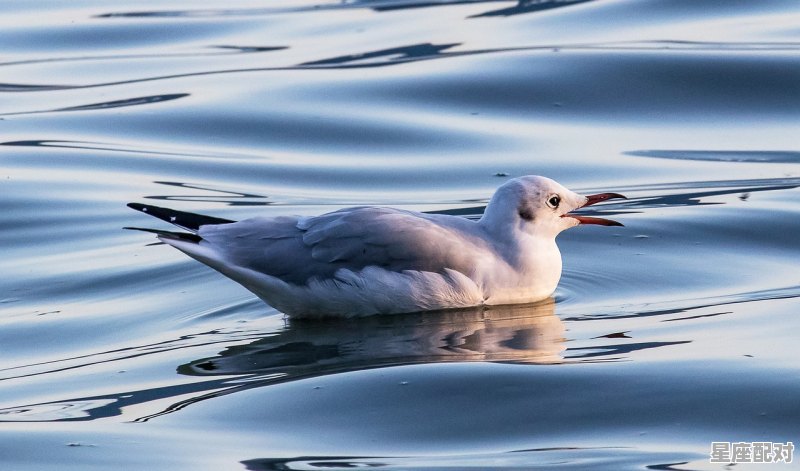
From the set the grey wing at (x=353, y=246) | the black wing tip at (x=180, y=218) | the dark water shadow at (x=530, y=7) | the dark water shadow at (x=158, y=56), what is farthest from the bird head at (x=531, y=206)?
the dark water shadow at (x=530, y=7)

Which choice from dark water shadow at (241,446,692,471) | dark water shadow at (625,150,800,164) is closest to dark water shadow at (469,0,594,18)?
dark water shadow at (625,150,800,164)

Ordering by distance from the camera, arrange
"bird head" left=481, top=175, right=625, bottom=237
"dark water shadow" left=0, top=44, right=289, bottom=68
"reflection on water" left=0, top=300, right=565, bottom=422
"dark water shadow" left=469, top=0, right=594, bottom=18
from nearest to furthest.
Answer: "reflection on water" left=0, top=300, right=565, bottom=422, "bird head" left=481, top=175, right=625, bottom=237, "dark water shadow" left=0, top=44, right=289, bottom=68, "dark water shadow" left=469, top=0, right=594, bottom=18

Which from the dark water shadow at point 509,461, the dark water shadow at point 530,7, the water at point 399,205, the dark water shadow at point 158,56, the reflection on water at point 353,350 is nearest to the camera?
the dark water shadow at point 509,461

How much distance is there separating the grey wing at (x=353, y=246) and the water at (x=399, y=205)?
0.32 meters

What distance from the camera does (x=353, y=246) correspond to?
746 cm

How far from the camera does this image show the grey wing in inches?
293

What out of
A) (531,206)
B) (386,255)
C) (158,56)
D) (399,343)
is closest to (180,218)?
(386,255)

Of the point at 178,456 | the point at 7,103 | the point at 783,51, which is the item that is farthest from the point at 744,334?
the point at 7,103

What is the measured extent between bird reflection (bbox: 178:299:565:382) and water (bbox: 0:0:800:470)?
0.02 meters

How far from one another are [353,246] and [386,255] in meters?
0.17

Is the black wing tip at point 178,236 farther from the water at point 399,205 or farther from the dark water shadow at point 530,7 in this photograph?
the dark water shadow at point 530,7

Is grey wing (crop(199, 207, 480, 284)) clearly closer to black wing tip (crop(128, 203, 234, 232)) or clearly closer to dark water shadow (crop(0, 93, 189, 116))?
black wing tip (crop(128, 203, 234, 232))

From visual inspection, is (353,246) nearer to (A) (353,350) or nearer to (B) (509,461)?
(A) (353,350)

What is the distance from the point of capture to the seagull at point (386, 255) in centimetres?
746
